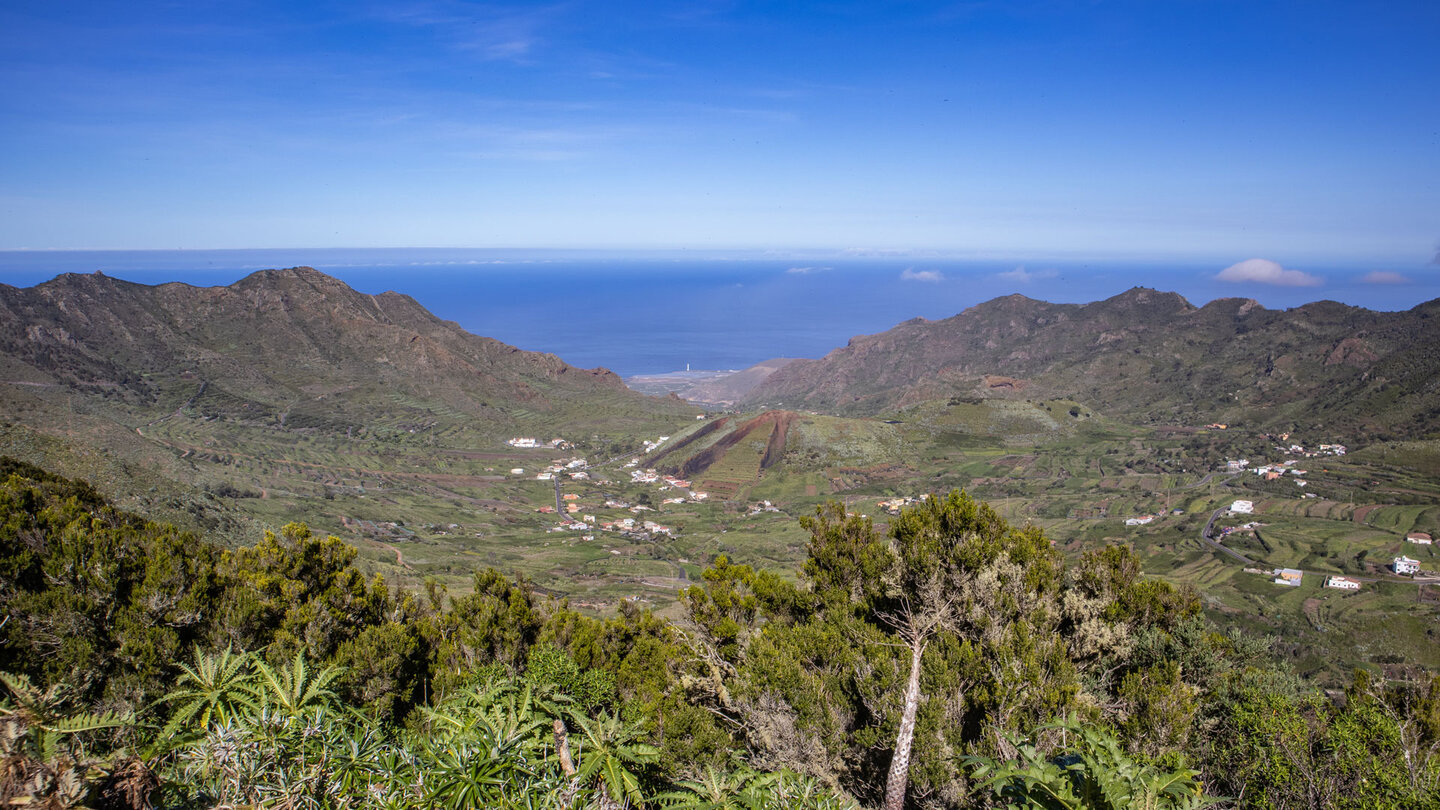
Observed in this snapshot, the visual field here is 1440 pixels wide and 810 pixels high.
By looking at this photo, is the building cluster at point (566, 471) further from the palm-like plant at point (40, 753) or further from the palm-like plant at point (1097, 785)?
the palm-like plant at point (40, 753)

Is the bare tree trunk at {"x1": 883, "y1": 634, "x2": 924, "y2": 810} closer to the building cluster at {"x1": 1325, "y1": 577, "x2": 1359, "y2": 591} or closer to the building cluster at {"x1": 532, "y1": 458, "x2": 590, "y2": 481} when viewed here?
the building cluster at {"x1": 1325, "y1": 577, "x2": 1359, "y2": 591}

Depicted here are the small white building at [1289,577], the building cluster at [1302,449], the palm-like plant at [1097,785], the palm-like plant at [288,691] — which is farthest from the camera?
the building cluster at [1302,449]

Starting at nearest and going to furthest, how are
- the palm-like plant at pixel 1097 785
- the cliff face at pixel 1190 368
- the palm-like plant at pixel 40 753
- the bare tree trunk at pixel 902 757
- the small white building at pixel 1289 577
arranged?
the palm-like plant at pixel 40 753, the palm-like plant at pixel 1097 785, the bare tree trunk at pixel 902 757, the small white building at pixel 1289 577, the cliff face at pixel 1190 368

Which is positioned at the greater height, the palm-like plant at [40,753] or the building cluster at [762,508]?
the palm-like plant at [40,753]

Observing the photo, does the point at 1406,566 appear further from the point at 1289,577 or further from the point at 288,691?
the point at 288,691

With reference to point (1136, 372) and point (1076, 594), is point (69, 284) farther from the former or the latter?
point (1136, 372)

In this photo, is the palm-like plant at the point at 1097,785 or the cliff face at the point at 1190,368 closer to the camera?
the palm-like plant at the point at 1097,785

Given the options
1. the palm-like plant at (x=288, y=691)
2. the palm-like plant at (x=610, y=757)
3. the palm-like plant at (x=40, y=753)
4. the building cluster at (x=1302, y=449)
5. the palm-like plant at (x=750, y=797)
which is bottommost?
the building cluster at (x=1302, y=449)

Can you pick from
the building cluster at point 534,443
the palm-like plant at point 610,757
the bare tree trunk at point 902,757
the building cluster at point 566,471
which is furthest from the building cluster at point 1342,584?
the building cluster at point 534,443
